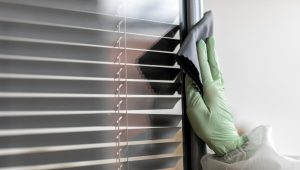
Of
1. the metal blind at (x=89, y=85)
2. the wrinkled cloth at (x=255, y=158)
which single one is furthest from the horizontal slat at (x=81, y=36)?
the wrinkled cloth at (x=255, y=158)

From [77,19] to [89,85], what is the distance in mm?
190

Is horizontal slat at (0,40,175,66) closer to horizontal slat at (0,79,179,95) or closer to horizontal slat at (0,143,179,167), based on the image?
horizontal slat at (0,79,179,95)

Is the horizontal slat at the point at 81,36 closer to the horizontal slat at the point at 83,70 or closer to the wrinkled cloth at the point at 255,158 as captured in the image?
the horizontal slat at the point at 83,70

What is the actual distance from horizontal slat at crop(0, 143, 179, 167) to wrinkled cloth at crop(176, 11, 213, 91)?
9.5 inches

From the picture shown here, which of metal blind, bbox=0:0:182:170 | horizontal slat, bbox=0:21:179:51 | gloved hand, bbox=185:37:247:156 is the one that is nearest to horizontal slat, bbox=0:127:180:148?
metal blind, bbox=0:0:182:170

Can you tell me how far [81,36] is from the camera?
39.9 inches

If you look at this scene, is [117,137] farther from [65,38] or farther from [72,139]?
Answer: [65,38]

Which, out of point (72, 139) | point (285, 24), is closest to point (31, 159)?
point (72, 139)

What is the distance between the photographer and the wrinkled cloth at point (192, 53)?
111cm

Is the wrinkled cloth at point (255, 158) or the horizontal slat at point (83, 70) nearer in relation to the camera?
the horizontal slat at point (83, 70)

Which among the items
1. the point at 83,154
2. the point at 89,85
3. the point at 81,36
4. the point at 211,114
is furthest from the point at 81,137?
the point at 211,114

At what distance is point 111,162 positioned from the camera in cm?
101

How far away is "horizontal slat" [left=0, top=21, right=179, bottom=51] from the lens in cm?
89

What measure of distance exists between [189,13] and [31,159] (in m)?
0.76
